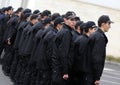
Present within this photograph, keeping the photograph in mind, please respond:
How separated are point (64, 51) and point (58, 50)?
0.22 metres

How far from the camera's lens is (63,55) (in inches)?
422

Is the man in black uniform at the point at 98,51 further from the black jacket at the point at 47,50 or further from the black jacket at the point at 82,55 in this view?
the black jacket at the point at 47,50

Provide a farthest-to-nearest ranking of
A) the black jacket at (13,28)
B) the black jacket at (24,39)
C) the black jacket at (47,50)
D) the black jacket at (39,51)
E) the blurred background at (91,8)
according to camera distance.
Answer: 1. the blurred background at (91,8)
2. the black jacket at (13,28)
3. the black jacket at (24,39)
4. the black jacket at (39,51)
5. the black jacket at (47,50)

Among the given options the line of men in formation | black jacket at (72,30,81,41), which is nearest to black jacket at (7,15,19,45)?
the line of men in formation

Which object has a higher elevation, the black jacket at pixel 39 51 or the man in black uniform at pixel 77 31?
the man in black uniform at pixel 77 31

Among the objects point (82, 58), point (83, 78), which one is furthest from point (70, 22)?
point (83, 78)

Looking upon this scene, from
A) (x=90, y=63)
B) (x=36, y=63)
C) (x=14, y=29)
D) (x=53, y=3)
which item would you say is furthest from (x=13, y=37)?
(x=53, y=3)

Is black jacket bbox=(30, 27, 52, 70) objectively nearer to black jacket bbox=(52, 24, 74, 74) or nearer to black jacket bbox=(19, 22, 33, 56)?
black jacket bbox=(19, 22, 33, 56)

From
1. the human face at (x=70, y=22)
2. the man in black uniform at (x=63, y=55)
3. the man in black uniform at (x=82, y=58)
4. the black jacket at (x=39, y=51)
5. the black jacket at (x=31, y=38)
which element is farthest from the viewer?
the black jacket at (x=31, y=38)

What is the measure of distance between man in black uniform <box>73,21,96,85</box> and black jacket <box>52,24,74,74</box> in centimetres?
26

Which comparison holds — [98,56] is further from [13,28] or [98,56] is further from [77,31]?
[13,28]

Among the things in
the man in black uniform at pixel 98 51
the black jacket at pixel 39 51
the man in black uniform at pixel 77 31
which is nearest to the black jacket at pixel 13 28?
the black jacket at pixel 39 51

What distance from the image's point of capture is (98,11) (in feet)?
104

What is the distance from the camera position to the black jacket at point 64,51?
10.7 meters
